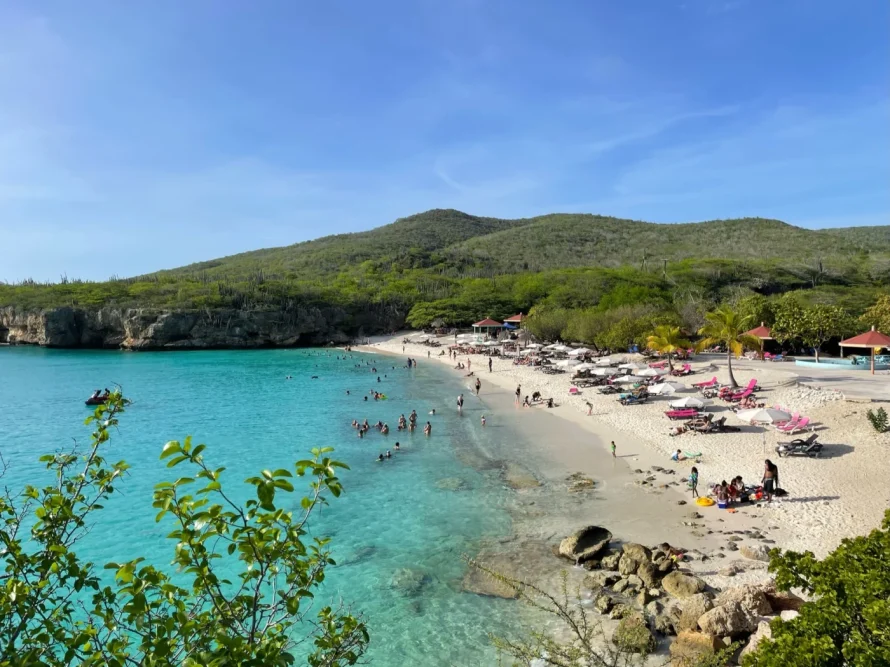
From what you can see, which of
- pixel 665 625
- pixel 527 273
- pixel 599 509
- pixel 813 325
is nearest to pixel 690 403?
pixel 599 509

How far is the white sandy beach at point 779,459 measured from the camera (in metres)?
13.9

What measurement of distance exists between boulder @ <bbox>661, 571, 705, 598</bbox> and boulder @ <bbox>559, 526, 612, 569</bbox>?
1942 mm

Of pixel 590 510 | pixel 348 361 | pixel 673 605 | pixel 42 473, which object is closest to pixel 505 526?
pixel 590 510

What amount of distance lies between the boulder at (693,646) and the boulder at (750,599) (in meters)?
0.86

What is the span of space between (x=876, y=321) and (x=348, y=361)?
50188mm

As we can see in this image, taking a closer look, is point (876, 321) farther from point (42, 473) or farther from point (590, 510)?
point (42, 473)

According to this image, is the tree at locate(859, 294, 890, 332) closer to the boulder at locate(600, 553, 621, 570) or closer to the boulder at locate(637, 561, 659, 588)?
the boulder at locate(600, 553, 621, 570)

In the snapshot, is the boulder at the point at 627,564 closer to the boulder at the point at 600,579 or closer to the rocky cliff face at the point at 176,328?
the boulder at the point at 600,579

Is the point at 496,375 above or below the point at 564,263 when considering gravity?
below

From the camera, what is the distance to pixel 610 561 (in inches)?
496

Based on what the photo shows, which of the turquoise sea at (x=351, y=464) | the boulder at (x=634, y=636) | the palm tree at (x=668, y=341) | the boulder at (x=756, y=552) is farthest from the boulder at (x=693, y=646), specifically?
the palm tree at (x=668, y=341)

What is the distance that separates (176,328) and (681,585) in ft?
282

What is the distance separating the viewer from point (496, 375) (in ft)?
151

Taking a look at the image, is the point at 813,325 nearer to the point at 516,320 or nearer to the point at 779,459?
the point at 779,459
